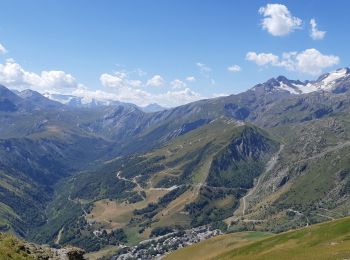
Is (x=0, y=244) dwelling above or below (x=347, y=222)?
above

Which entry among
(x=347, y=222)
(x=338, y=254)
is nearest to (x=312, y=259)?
(x=338, y=254)

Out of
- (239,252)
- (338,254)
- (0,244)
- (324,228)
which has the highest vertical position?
(0,244)

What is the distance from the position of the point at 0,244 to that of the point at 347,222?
406ft

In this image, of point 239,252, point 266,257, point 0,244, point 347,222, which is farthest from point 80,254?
point 239,252

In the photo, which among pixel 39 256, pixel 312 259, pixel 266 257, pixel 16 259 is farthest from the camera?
pixel 266 257

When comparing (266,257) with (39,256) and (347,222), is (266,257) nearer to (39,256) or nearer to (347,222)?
(347,222)

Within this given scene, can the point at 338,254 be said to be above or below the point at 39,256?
below

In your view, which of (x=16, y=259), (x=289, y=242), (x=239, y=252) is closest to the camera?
(x=16, y=259)

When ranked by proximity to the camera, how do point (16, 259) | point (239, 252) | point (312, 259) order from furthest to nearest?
point (239, 252) → point (312, 259) → point (16, 259)

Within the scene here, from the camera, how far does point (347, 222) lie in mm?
145375

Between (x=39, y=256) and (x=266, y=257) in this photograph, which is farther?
(x=266, y=257)

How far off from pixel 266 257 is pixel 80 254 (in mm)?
62723

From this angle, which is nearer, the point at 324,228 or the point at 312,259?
the point at 312,259

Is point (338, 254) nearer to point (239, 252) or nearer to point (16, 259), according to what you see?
point (16, 259)
